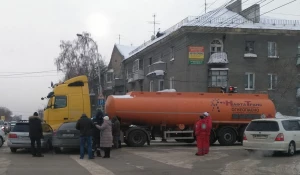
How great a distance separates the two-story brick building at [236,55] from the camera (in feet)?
129

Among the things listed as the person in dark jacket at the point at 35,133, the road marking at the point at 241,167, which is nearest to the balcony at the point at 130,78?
the person in dark jacket at the point at 35,133

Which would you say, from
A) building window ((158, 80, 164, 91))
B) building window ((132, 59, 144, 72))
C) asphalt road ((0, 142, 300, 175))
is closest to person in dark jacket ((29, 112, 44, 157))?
asphalt road ((0, 142, 300, 175))

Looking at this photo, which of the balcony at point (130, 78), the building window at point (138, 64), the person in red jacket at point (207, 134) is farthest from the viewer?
the balcony at point (130, 78)

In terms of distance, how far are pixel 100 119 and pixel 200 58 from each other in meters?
22.2

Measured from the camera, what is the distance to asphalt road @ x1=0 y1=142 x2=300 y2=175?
12.3m

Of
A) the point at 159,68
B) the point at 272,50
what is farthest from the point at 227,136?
the point at 159,68

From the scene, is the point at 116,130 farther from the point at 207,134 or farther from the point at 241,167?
the point at 241,167

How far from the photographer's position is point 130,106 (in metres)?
21.9

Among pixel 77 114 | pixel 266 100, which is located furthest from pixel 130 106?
pixel 266 100

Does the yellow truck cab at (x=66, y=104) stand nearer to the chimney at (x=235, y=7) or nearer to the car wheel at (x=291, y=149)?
the car wheel at (x=291, y=149)

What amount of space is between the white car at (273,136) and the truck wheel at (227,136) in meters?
5.96

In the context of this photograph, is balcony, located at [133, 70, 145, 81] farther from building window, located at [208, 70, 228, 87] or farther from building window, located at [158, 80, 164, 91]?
building window, located at [208, 70, 228, 87]

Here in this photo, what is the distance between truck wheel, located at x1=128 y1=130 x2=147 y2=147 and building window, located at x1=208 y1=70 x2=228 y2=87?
19.2 m

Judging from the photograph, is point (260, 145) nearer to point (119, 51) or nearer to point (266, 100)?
point (266, 100)
